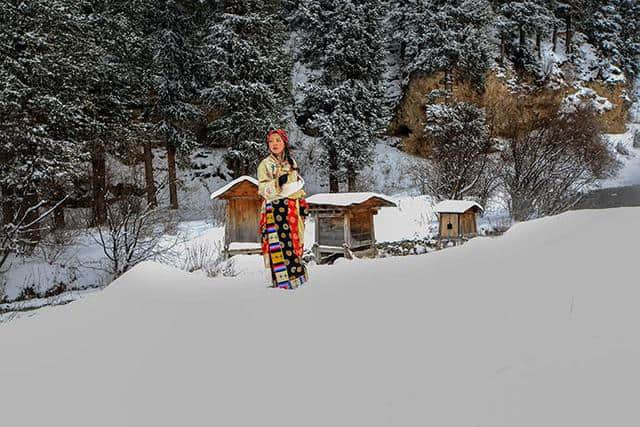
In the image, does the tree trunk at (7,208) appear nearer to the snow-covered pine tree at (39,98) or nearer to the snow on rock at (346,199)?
the snow-covered pine tree at (39,98)

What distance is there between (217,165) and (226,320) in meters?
16.9

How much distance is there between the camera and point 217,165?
1908 cm

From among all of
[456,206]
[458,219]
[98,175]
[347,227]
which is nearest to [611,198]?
[458,219]

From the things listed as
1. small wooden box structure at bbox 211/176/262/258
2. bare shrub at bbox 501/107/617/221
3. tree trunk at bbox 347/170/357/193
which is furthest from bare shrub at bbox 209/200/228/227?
bare shrub at bbox 501/107/617/221

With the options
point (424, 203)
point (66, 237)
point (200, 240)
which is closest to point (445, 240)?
point (424, 203)

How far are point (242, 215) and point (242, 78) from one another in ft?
28.8

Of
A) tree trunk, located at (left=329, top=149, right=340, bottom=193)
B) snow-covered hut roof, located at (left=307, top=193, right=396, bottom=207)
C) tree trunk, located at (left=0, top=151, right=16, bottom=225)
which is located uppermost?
tree trunk, located at (left=329, top=149, right=340, bottom=193)

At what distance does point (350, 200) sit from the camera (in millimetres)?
9258

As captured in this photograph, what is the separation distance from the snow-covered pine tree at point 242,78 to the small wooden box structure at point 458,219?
26.3 feet

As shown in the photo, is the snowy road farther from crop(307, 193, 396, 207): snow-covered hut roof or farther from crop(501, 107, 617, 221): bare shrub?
crop(307, 193, 396, 207): snow-covered hut roof

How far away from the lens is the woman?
14.8 ft

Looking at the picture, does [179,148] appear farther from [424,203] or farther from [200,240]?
[424,203]

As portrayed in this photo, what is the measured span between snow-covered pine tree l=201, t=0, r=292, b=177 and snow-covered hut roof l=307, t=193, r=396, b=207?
6812 millimetres

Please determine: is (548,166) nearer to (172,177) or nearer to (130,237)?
(130,237)
